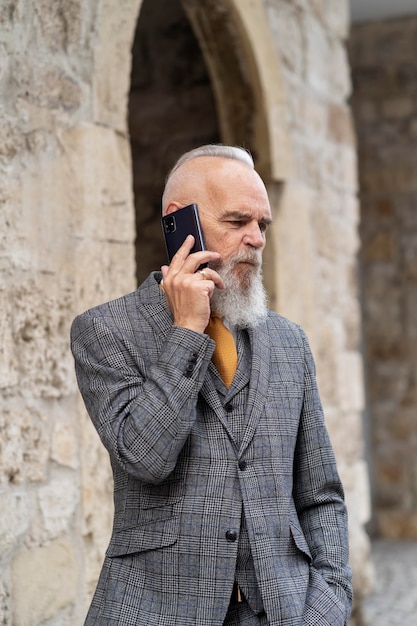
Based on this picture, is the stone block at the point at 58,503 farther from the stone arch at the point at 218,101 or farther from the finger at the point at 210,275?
the stone arch at the point at 218,101

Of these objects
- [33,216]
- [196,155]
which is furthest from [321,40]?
[196,155]

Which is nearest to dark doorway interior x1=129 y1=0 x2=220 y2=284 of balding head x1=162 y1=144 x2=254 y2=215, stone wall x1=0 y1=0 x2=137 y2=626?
stone wall x1=0 y1=0 x2=137 y2=626

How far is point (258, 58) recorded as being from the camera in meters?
4.32

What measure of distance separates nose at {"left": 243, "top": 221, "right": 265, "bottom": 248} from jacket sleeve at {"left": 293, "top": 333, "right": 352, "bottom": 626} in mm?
307

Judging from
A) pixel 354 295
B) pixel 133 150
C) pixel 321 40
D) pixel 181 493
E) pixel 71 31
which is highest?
pixel 321 40

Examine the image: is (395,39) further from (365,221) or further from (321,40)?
(321,40)

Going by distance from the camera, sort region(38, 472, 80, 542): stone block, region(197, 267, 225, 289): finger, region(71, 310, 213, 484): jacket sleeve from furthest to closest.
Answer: region(38, 472, 80, 542): stone block → region(197, 267, 225, 289): finger → region(71, 310, 213, 484): jacket sleeve

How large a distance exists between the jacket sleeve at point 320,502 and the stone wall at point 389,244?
5.77 m

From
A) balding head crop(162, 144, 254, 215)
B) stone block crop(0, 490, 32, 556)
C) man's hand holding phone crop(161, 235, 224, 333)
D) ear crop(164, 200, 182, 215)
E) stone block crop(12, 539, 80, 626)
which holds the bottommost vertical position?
stone block crop(12, 539, 80, 626)

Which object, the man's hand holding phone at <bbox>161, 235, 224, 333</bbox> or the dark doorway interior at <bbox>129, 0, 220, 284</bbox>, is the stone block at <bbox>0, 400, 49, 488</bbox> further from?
the dark doorway interior at <bbox>129, 0, 220, 284</bbox>

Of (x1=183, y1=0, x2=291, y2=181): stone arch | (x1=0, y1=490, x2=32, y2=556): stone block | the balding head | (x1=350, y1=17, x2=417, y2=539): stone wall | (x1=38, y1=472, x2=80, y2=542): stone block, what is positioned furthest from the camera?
(x1=350, y1=17, x2=417, y2=539): stone wall

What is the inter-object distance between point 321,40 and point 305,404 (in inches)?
138

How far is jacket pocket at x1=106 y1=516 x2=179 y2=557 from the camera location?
1754 mm

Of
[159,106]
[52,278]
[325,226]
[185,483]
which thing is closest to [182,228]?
[185,483]
